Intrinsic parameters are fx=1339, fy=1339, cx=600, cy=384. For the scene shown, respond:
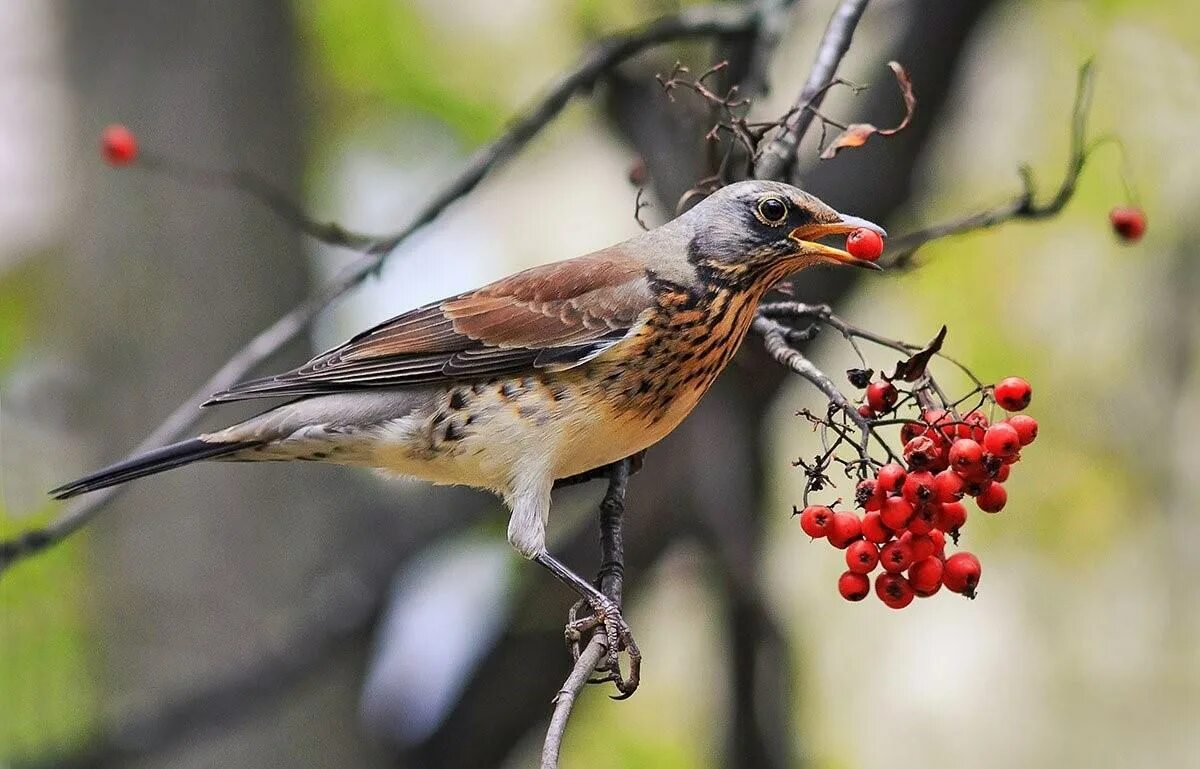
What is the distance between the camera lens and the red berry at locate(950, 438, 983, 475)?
272 centimetres

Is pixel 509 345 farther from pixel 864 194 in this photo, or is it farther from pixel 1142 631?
pixel 1142 631

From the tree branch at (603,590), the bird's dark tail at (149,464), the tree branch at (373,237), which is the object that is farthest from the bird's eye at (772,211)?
the bird's dark tail at (149,464)

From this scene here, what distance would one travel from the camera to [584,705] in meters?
6.90

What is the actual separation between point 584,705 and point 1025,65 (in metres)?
4.79

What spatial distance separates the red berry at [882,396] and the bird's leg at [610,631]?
2.94 feet

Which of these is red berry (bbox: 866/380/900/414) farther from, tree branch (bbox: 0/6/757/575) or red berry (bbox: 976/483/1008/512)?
tree branch (bbox: 0/6/757/575)

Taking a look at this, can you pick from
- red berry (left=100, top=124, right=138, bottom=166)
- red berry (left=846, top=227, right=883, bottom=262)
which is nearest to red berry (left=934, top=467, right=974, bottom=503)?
red berry (left=846, top=227, right=883, bottom=262)

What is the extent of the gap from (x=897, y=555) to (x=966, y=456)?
1.06ft

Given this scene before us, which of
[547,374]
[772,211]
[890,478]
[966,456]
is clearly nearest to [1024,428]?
[966,456]

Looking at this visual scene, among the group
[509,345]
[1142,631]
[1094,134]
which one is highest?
[1094,134]

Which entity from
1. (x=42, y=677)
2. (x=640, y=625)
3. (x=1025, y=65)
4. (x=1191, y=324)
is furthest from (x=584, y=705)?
(x=1025, y=65)

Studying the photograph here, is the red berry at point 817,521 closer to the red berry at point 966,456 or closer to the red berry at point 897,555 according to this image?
the red berry at point 897,555

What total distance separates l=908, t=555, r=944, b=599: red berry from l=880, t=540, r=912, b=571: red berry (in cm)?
2

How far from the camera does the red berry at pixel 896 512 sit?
2811 mm
